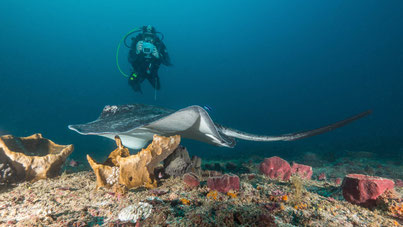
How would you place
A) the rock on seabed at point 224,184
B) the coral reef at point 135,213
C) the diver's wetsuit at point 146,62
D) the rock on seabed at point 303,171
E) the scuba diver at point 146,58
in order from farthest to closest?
1. the diver's wetsuit at point 146,62
2. the scuba diver at point 146,58
3. the rock on seabed at point 303,171
4. the rock on seabed at point 224,184
5. the coral reef at point 135,213

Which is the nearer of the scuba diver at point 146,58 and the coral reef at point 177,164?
the coral reef at point 177,164

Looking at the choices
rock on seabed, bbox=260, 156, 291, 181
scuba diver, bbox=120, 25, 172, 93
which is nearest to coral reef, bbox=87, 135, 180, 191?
rock on seabed, bbox=260, 156, 291, 181

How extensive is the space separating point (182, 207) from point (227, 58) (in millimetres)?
127314

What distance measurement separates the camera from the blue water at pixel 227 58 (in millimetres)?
70812

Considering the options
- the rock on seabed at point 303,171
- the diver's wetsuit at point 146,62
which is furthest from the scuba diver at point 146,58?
the rock on seabed at point 303,171

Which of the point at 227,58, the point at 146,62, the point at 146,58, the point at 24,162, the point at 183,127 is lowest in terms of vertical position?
the point at 24,162

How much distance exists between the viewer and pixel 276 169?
343 centimetres

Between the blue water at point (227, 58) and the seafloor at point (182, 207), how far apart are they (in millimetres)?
57751

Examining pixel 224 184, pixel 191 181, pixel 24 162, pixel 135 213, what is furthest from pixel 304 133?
pixel 24 162

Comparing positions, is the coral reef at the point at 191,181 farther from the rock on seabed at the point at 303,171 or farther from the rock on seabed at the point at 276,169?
the rock on seabed at the point at 303,171

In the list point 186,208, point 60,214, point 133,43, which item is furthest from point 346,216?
point 133,43

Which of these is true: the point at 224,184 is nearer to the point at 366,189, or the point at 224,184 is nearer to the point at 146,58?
the point at 366,189

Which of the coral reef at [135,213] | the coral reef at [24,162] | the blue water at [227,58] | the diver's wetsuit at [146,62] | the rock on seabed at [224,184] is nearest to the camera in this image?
the coral reef at [135,213]

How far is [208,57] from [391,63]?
93507 mm
